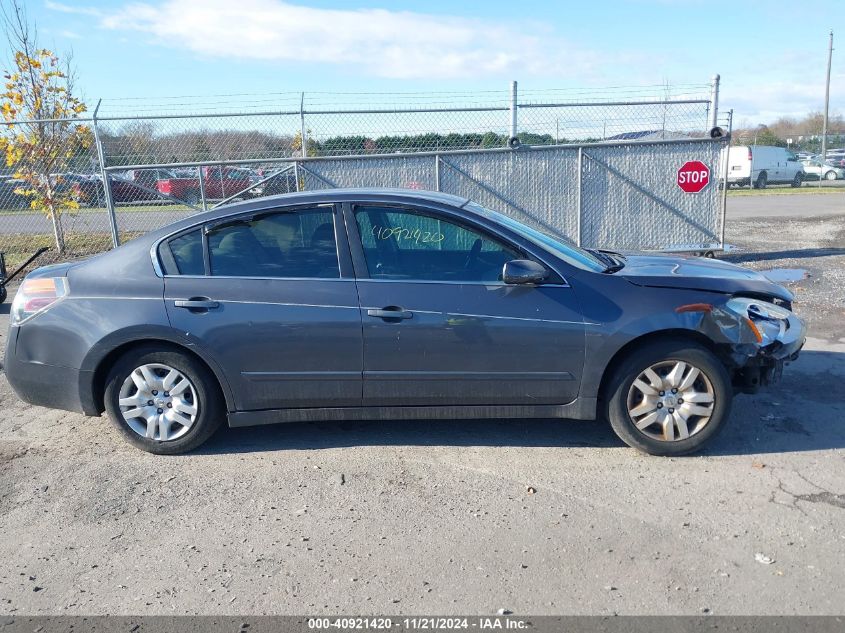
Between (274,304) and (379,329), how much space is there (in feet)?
2.24

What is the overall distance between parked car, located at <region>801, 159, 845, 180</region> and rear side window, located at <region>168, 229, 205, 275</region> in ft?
122

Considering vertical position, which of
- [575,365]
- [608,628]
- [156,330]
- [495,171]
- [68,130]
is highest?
[68,130]

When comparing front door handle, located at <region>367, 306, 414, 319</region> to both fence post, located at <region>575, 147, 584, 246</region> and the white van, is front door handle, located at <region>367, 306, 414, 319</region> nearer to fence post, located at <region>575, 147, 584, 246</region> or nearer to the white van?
fence post, located at <region>575, 147, 584, 246</region>

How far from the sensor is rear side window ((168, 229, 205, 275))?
457 centimetres

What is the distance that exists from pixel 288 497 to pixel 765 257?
10267 mm

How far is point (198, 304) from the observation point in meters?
4.44

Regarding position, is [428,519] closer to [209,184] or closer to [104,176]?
[209,184]

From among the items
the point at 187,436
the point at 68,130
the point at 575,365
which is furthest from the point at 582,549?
the point at 68,130

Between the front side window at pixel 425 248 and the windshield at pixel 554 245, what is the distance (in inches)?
8.7

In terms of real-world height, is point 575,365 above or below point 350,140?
below

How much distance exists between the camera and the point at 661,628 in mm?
2844

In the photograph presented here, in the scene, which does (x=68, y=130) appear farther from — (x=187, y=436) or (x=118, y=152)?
(x=187, y=436)

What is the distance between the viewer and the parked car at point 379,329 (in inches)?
171

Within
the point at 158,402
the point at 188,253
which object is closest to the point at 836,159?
the point at 188,253
